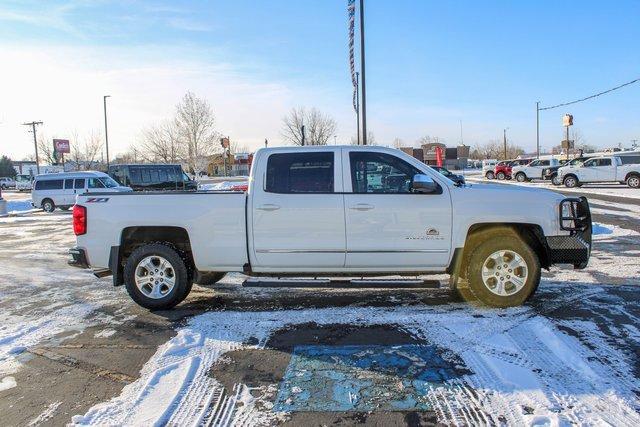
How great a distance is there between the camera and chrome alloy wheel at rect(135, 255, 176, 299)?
596 centimetres

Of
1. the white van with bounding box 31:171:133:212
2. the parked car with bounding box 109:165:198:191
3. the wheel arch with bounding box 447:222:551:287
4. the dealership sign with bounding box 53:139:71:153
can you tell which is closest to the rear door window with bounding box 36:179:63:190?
the white van with bounding box 31:171:133:212

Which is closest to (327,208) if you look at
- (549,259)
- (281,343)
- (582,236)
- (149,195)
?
(281,343)

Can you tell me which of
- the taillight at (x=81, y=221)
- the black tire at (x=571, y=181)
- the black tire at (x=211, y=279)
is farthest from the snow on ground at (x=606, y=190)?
the taillight at (x=81, y=221)

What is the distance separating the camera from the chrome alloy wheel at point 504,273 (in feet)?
18.6

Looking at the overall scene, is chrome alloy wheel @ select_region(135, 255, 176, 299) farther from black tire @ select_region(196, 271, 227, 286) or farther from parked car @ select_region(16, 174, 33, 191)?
parked car @ select_region(16, 174, 33, 191)

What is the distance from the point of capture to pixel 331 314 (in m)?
5.68

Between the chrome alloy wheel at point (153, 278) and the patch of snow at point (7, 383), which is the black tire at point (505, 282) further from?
the patch of snow at point (7, 383)

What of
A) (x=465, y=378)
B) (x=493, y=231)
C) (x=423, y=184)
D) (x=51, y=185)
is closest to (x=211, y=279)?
(x=423, y=184)

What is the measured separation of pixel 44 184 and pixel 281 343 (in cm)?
2615

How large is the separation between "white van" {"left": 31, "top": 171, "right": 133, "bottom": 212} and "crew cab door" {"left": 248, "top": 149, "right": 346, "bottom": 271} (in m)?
22.6

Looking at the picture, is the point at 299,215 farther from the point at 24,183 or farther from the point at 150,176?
the point at 24,183

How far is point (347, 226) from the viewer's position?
5.63 meters

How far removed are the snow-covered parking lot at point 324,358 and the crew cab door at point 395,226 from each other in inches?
24.3

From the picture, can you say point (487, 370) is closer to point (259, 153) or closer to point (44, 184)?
point (259, 153)
